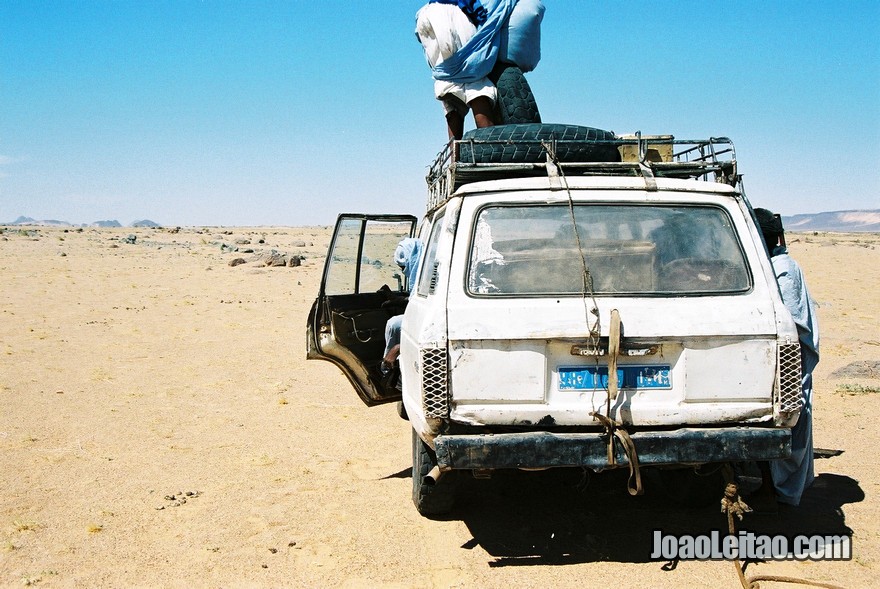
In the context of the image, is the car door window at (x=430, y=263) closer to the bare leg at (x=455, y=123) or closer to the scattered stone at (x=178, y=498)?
the scattered stone at (x=178, y=498)

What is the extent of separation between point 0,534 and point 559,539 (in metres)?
3.03

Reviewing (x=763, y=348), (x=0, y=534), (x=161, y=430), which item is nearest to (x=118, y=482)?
(x=0, y=534)

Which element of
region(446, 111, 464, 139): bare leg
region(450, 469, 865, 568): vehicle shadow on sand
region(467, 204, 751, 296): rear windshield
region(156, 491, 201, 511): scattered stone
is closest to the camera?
region(467, 204, 751, 296): rear windshield

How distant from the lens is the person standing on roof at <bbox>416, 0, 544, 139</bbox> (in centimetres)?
646

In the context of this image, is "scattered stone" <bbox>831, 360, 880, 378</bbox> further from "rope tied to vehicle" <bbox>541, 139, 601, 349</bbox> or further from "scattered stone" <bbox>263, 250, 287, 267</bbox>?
"scattered stone" <bbox>263, 250, 287, 267</bbox>

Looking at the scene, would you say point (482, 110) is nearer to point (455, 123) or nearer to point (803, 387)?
point (455, 123)

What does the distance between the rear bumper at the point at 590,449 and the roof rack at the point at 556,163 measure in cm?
134

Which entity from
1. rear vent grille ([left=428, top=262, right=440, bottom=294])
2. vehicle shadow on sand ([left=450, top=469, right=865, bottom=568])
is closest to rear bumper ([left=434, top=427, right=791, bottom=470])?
vehicle shadow on sand ([left=450, top=469, right=865, bottom=568])

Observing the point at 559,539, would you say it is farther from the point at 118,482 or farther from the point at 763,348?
the point at 118,482

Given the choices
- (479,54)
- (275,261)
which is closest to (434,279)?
(479,54)

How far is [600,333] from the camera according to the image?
379 centimetres

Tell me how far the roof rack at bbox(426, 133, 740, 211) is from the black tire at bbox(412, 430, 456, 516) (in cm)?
141

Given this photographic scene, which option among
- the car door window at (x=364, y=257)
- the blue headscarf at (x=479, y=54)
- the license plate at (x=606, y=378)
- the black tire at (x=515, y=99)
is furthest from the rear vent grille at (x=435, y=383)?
the blue headscarf at (x=479, y=54)

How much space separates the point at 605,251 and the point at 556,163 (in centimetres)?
57
